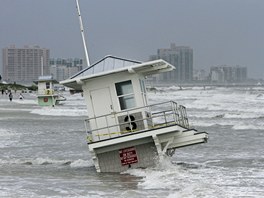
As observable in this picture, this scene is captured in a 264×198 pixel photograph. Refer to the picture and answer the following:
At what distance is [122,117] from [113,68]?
1496 millimetres

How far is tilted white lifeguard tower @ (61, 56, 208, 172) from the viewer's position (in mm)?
17062

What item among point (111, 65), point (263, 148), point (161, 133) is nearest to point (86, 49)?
point (111, 65)

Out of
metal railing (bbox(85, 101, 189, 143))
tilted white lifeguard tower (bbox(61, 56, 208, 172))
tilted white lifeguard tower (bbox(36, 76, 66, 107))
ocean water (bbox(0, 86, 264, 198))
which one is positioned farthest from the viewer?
tilted white lifeguard tower (bbox(36, 76, 66, 107))

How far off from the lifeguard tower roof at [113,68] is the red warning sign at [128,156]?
2.31 m

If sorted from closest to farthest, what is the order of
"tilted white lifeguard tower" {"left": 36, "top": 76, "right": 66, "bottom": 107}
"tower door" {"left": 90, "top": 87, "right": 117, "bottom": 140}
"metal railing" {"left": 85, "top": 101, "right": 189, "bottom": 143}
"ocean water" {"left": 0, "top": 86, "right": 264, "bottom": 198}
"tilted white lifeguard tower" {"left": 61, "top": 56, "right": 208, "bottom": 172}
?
1. "ocean water" {"left": 0, "top": 86, "right": 264, "bottom": 198}
2. "tilted white lifeguard tower" {"left": 61, "top": 56, "right": 208, "bottom": 172}
3. "metal railing" {"left": 85, "top": 101, "right": 189, "bottom": 143}
4. "tower door" {"left": 90, "top": 87, "right": 117, "bottom": 140}
5. "tilted white lifeguard tower" {"left": 36, "top": 76, "right": 66, "bottom": 107}

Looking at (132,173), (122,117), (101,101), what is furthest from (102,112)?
(132,173)

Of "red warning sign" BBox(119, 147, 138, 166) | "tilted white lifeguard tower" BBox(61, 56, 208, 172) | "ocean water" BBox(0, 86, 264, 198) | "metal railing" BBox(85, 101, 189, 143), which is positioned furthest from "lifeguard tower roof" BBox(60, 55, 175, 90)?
"ocean water" BBox(0, 86, 264, 198)

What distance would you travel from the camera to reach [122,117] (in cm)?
1745

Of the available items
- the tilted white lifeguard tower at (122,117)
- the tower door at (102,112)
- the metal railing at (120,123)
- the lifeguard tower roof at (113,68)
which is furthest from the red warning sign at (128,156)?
the lifeguard tower roof at (113,68)

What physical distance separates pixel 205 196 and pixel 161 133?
3898mm

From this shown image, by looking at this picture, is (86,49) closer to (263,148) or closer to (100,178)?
(100,178)

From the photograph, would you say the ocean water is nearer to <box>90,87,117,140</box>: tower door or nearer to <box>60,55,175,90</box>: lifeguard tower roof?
<box>90,87,117,140</box>: tower door

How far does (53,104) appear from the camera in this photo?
64.8 meters

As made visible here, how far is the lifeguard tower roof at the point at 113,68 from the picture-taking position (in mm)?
17156
